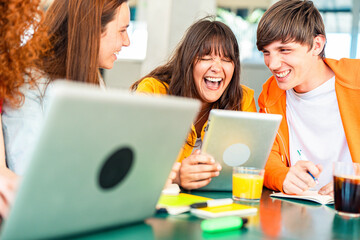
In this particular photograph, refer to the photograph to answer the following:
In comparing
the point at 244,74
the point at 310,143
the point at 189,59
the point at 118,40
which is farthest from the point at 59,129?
the point at 244,74

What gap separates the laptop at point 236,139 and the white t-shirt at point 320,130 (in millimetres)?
591

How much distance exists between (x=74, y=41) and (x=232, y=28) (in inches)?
163

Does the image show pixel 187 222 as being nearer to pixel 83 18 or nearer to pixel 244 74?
pixel 83 18

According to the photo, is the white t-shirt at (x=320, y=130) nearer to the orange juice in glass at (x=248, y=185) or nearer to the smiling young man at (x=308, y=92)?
the smiling young man at (x=308, y=92)

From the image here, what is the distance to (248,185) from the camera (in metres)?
1.14

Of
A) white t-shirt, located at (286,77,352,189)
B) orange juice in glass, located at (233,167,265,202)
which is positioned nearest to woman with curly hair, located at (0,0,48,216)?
orange juice in glass, located at (233,167,265,202)

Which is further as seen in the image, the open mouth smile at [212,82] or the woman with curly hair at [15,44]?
the open mouth smile at [212,82]

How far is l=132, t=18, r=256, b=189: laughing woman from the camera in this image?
178 centimetres

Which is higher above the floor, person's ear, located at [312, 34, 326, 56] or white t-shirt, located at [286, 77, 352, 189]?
person's ear, located at [312, 34, 326, 56]

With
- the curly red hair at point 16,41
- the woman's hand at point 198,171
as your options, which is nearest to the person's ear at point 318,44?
the woman's hand at point 198,171

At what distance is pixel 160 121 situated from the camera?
68 centimetres

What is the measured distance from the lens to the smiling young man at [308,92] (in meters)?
1.77

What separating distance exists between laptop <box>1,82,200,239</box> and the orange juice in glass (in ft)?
1.44

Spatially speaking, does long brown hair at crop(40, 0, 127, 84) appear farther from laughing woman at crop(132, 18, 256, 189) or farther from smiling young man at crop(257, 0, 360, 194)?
smiling young man at crop(257, 0, 360, 194)
